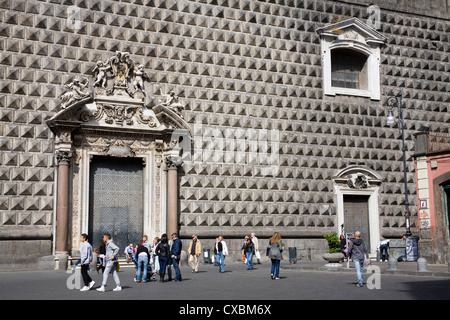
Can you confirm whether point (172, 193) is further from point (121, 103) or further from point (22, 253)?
point (22, 253)

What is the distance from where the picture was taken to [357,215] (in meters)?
23.9

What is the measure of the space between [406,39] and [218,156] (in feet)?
33.7

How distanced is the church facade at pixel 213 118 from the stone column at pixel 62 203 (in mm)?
45

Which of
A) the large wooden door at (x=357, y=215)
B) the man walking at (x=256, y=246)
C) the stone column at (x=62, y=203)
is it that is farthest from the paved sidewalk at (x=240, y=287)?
the large wooden door at (x=357, y=215)

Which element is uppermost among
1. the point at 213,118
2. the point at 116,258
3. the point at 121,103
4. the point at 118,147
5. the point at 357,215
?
the point at 121,103

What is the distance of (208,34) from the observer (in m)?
22.3

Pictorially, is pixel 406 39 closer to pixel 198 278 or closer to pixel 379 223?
pixel 379 223

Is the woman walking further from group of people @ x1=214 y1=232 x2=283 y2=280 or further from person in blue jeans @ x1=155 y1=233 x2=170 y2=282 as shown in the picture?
person in blue jeans @ x1=155 y1=233 x2=170 y2=282

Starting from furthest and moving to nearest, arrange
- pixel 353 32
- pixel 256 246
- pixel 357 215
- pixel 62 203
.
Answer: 1. pixel 353 32
2. pixel 357 215
3. pixel 256 246
4. pixel 62 203

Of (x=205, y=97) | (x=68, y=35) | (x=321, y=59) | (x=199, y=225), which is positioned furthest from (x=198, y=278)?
(x=321, y=59)

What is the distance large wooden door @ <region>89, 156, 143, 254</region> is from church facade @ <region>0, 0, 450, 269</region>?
0.05 meters

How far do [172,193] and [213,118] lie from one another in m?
3.34

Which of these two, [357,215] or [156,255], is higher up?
[357,215]

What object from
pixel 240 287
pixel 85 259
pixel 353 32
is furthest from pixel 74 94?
pixel 353 32
